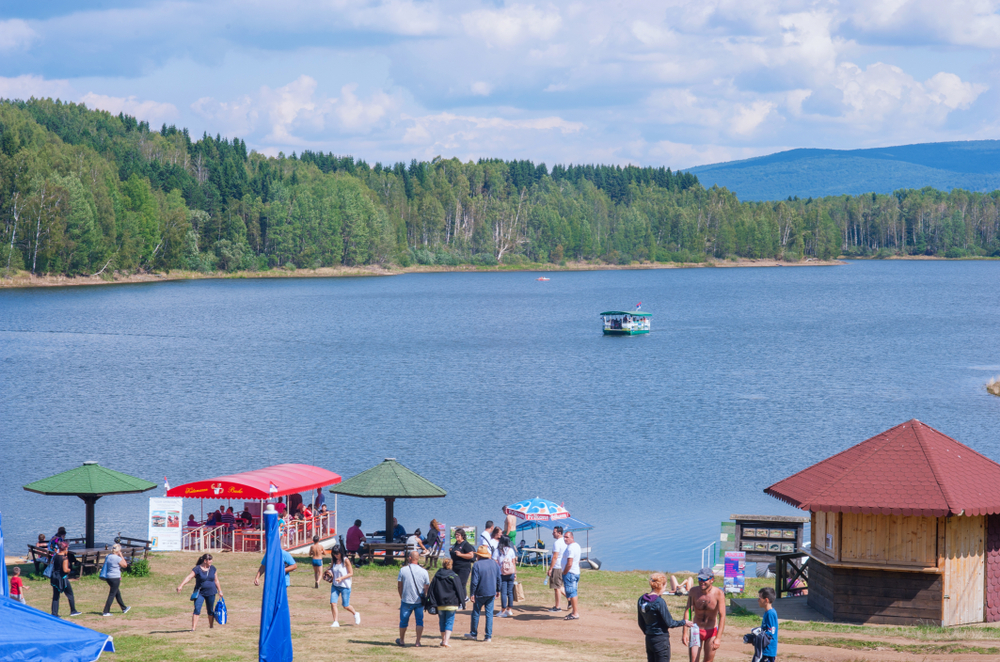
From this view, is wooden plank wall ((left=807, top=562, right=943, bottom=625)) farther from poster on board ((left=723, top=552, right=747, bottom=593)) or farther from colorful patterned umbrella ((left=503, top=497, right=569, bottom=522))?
colorful patterned umbrella ((left=503, top=497, right=569, bottom=522))

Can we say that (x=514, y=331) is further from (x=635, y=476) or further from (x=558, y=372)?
(x=635, y=476)

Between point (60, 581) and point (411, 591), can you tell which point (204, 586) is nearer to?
point (60, 581)

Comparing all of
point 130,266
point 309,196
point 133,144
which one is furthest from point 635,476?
point 133,144

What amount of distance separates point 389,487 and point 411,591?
A: 8404 mm

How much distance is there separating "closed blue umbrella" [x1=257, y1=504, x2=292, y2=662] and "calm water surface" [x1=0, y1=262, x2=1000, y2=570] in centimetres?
1693

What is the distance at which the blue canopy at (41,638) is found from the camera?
464 inches

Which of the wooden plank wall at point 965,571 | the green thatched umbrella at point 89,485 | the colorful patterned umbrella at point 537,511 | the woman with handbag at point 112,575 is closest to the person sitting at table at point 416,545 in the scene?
the colorful patterned umbrella at point 537,511

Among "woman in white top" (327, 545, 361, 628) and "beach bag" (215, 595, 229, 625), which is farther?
"woman in white top" (327, 545, 361, 628)

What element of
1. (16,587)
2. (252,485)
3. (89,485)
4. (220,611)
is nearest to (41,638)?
(220,611)

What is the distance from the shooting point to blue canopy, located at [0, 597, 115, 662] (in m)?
11.8

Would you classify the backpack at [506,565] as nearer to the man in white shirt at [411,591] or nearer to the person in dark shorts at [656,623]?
the man in white shirt at [411,591]

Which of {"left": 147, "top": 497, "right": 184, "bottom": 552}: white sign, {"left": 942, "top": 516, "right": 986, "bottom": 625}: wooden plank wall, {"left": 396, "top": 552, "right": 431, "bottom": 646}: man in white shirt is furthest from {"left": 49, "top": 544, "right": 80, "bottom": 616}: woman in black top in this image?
{"left": 942, "top": 516, "right": 986, "bottom": 625}: wooden plank wall

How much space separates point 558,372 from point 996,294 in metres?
105

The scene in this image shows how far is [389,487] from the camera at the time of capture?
Answer: 80.2ft
